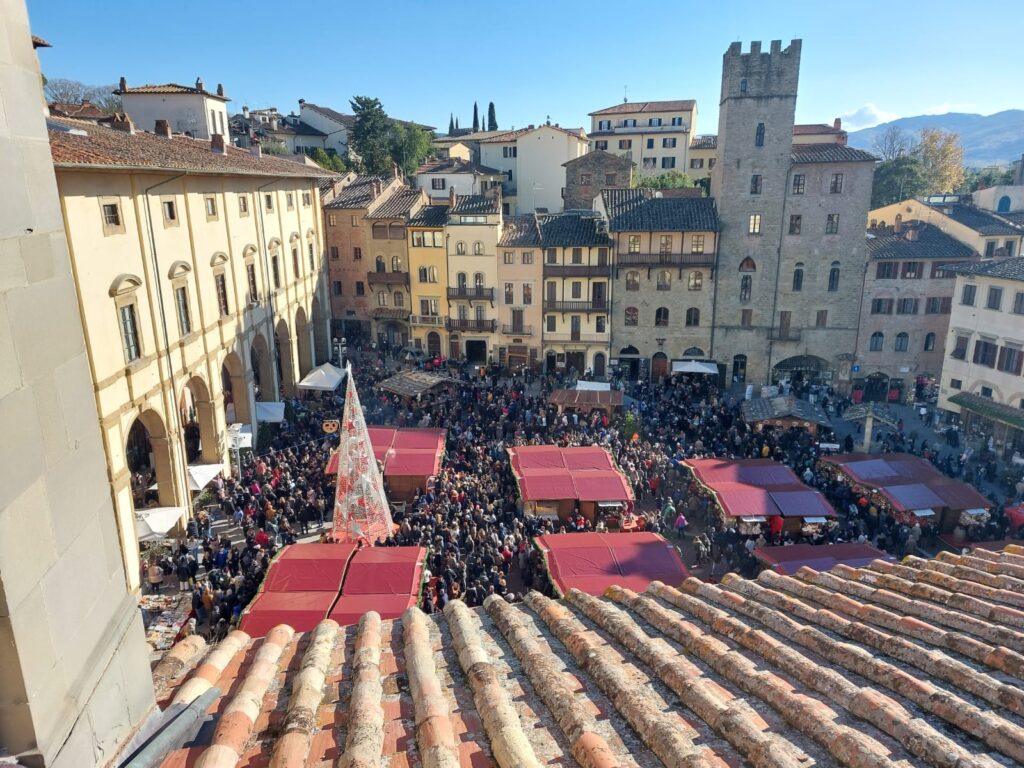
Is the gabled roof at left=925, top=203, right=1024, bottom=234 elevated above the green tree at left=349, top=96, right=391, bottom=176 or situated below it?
below

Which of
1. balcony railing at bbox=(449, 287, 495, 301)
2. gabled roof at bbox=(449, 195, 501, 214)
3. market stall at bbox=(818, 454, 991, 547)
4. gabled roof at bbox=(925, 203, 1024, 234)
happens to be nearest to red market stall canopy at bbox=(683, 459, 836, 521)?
market stall at bbox=(818, 454, 991, 547)

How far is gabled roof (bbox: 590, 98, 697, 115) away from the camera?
66062 millimetres

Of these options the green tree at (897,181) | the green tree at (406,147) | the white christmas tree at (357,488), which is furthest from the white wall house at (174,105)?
the green tree at (897,181)

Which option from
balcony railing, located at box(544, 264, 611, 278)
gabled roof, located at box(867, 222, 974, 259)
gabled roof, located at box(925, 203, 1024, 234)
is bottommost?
balcony railing, located at box(544, 264, 611, 278)

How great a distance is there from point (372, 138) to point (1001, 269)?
49.8m

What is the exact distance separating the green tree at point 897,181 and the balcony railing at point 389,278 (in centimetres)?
3961

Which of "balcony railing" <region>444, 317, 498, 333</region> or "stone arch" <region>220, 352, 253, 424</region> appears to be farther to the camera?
"balcony railing" <region>444, 317, 498, 333</region>

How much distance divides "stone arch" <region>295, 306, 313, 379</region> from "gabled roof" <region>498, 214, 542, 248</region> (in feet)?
38.0

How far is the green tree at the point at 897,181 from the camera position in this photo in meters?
55.9

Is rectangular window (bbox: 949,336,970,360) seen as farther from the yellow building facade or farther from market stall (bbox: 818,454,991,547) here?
the yellow building facade

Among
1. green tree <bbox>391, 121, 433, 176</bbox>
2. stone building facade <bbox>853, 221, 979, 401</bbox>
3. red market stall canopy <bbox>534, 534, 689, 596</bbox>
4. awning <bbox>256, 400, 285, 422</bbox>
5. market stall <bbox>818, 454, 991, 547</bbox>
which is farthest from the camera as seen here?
green tree <bbox>391, 121, 433, 176</bbox>

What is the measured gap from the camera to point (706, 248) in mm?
36844

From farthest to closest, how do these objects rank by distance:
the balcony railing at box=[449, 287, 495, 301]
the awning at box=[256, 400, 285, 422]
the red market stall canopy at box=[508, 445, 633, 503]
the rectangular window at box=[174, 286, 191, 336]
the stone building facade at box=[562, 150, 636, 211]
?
the stone building facade at box=[562, 150, 636, 211]
the balcony railing at box=[449, 287, 495, 301]
the awning at box=[256, 400, 285, 422]
the rectangular window at box=[174, 286, 191, 336]
the red market stall canopy at box=[508, 445, 633, 503]

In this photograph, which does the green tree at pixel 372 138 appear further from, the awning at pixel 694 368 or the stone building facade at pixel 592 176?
the awning at pixel 694 368
